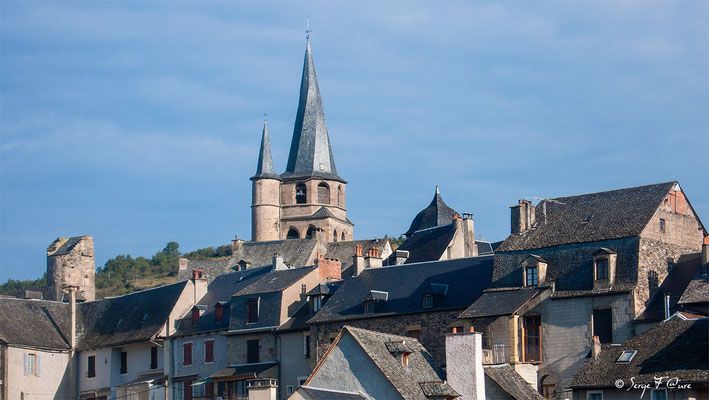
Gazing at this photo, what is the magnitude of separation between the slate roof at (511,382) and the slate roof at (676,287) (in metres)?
5.56

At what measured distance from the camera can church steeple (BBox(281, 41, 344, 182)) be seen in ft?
331

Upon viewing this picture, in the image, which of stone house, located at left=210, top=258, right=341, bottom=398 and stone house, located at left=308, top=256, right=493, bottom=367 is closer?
stone house, located at left=308, top=256, right=493, bottom=367

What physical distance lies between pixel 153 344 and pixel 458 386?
990 inches

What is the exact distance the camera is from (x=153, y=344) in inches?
2325

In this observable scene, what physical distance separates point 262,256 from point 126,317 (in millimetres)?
20224

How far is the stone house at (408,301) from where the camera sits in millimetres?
48469

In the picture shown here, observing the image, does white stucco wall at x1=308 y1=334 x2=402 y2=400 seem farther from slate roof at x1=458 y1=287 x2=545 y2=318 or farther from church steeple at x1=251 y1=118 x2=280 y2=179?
church steeple at x1=251 y1=118 x2=280 y2=179

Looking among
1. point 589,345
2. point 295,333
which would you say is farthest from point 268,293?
point 589,345

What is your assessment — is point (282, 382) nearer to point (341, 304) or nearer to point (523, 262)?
point (341, 304)

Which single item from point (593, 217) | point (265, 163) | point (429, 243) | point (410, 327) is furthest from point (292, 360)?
point (265, 163)

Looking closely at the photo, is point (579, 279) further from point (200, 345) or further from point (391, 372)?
point (200, 345)

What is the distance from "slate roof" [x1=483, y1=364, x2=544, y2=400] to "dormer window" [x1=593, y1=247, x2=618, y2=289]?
5471 millimetres

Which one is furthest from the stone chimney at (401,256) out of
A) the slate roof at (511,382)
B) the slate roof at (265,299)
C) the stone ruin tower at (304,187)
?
the stone ruin tower at (304,187)

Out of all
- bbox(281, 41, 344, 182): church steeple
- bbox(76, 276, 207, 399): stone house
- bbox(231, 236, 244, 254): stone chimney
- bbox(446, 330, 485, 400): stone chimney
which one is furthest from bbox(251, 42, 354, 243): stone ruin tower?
bbox(446, 330, 485, 400): stone chimney
